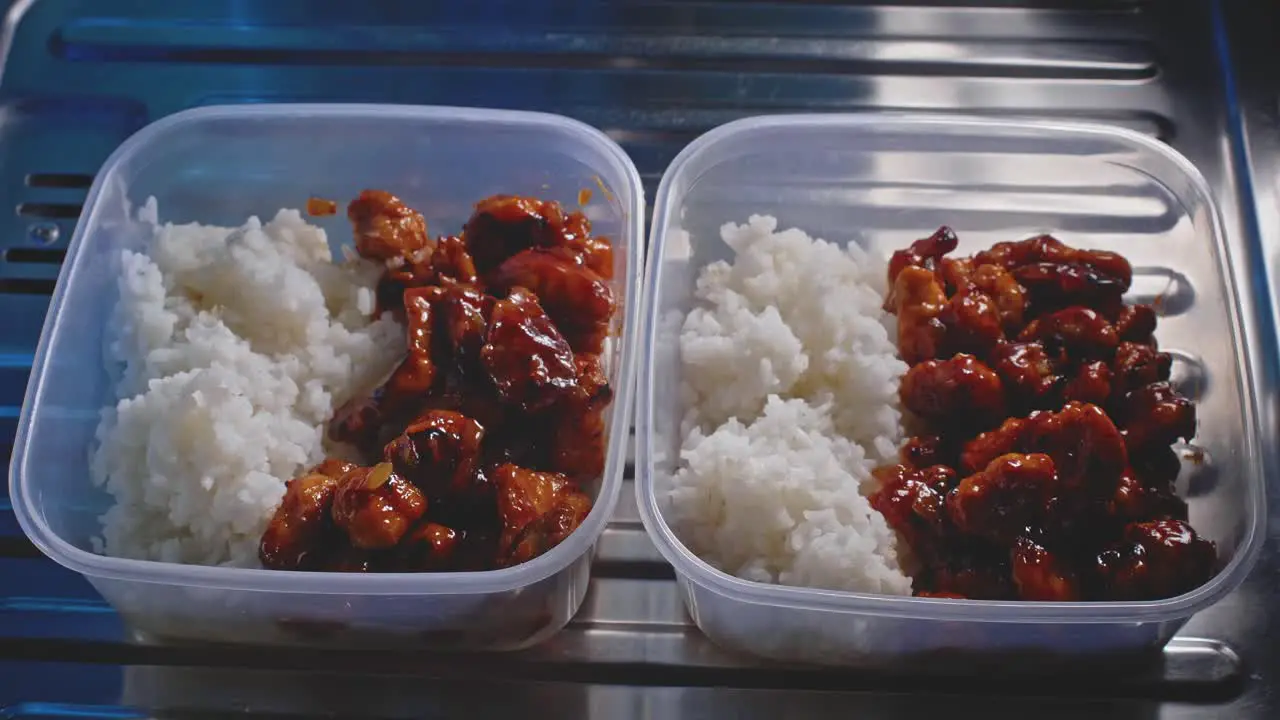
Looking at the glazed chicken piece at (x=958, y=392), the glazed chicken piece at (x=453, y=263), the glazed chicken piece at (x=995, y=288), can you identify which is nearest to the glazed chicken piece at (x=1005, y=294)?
the glazed chicken piece at (x=995, y=288)

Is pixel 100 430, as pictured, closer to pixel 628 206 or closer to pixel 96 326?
pixel 96 326

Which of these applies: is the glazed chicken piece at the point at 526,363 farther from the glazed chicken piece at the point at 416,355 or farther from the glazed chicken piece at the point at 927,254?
the glazed chicken piece at the point at 927,254

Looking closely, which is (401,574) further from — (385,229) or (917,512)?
(917,512)

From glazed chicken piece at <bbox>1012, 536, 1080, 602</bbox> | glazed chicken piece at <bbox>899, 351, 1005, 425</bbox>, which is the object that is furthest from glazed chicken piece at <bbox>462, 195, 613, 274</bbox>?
glazed chicken piece at <bbox>1012, 536, 1080, 602</bbox>

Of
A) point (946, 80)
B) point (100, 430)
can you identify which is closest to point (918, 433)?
point (946, 80)

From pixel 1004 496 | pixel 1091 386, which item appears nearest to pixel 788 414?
pixel 1004 496
